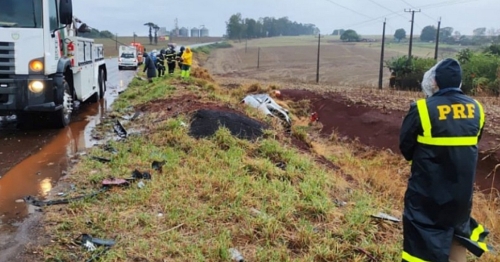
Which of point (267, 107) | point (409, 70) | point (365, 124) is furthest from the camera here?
point (409, 70)

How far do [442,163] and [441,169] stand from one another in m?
0.04

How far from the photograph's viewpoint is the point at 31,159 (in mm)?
6664

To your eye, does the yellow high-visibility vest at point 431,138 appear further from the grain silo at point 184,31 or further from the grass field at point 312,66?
the grain silo at point 184,31

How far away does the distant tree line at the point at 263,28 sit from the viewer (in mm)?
121213

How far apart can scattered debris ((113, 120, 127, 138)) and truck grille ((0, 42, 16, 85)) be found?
211 cm

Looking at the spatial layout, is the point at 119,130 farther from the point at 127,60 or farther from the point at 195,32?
the point at 195,32

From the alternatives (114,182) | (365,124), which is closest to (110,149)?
(114,182)

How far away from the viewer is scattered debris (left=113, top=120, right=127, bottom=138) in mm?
8480

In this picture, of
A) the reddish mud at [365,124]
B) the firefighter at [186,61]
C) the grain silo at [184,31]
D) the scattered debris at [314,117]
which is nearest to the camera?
the reddish mud at [365,124]

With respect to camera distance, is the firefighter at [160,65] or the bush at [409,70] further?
the bush at [409,70]

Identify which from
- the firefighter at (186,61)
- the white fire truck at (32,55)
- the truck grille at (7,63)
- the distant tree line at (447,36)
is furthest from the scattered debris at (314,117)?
the distant tree line at (447,36)

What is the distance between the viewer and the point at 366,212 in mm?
4730

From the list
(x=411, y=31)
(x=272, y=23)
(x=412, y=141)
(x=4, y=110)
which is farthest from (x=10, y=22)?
(x=272, y=23)

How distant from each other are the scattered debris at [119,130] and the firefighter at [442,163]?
6.32 metres
